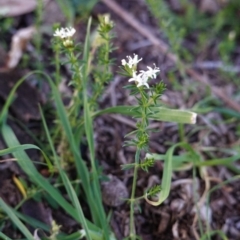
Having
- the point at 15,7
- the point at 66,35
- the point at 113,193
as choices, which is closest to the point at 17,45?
the point at 15,7

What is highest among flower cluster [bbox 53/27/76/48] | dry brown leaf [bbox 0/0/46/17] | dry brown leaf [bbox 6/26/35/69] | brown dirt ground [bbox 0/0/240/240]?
dry brown leaf [bbox 0/0/46/17]

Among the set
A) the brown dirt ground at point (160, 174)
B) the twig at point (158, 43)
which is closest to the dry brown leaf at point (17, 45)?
the brown dirt ground at point (160, 174)

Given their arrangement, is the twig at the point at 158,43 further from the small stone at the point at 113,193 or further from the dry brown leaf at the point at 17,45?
the small stone at the point at 113,193

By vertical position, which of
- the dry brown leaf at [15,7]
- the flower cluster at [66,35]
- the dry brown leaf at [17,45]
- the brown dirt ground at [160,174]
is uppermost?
the dry brown leaf at [15,7]

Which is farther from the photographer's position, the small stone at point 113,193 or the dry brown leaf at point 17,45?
the dry brown leaf at point 17,45

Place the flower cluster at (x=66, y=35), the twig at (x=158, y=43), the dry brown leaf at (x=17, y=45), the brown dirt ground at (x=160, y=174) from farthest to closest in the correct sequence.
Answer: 1. the twig at (x=158, y=43)
2. the dry brown leaf at (x=17, y=45)
3. the brown dirt ground at (x=160, y=174)
4. the flower cluster at (x=66, y=35)

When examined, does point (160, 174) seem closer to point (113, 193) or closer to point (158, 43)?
point (113, 193)

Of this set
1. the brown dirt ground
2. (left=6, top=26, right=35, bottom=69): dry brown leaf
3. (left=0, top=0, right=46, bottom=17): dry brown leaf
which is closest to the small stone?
the brown dirt ground

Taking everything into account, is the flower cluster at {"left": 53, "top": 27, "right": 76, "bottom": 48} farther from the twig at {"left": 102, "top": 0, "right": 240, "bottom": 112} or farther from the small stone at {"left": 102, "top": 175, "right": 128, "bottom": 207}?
the twig at {"left": 102, "top": 0, "right": 240, "bottom": 112}
